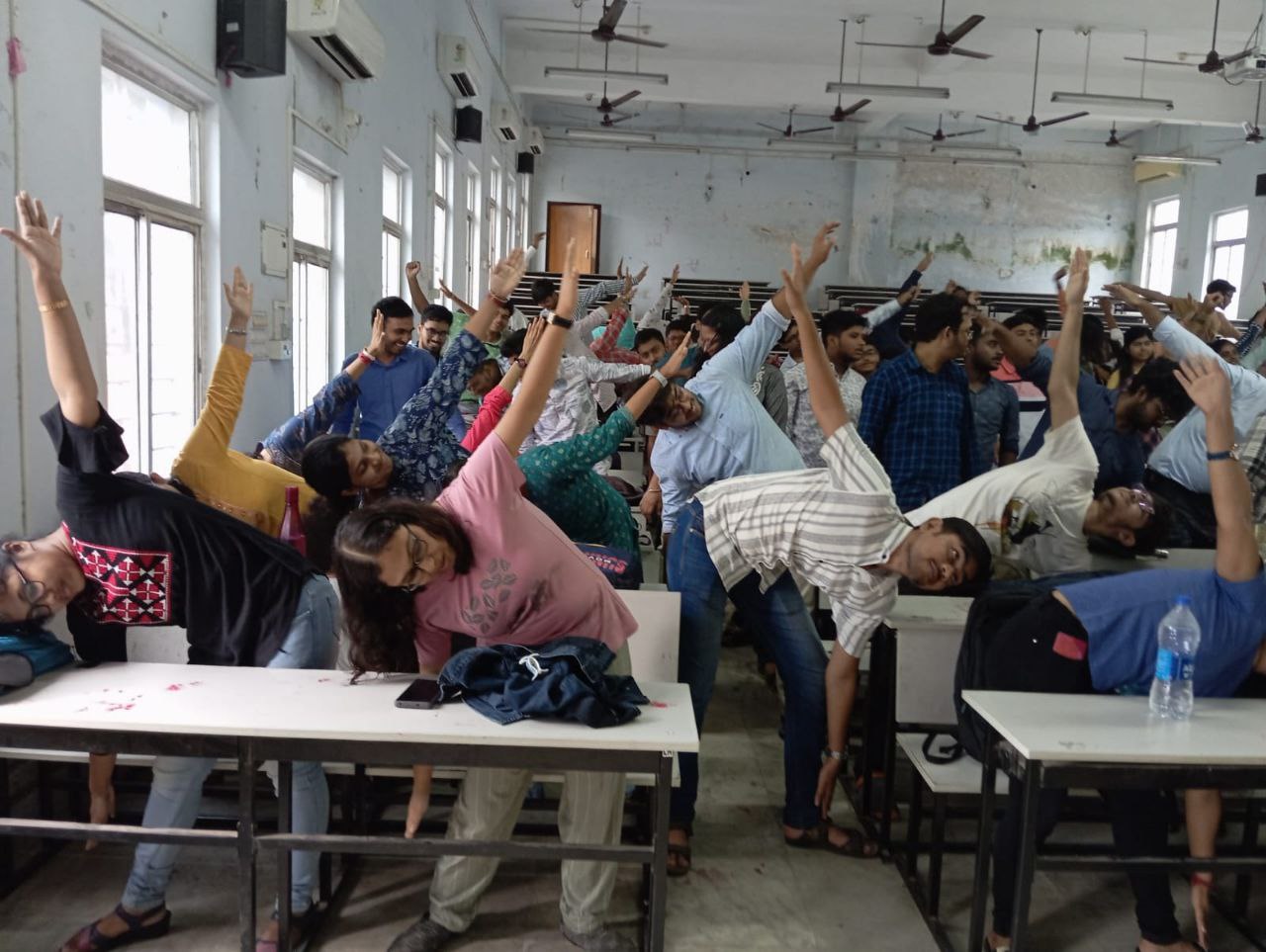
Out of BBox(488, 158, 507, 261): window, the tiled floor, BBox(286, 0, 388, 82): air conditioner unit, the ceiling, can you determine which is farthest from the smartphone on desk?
the ceiling

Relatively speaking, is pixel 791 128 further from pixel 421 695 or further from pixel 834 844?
pixel 421 695

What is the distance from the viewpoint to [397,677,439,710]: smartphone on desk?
196 cm

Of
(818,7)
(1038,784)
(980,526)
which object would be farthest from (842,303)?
(1038,784)

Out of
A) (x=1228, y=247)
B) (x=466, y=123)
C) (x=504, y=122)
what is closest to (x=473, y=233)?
(x=504, y=122)

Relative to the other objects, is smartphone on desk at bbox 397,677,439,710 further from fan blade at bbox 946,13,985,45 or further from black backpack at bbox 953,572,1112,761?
fan blade at bbox 946,13,985,45

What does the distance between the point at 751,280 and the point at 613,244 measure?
2.33m

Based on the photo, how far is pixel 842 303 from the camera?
13.0 meters

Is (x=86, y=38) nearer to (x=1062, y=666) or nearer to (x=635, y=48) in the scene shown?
(x=1062, y=666)

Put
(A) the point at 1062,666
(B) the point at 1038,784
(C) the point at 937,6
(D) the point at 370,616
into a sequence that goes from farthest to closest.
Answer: (C) the point at 937,6 → (A) the point at 1062,666 → (D) the point at 370,616 → (B) the point at 1038,784

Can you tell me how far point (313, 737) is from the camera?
6.10ft

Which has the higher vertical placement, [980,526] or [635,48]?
[635,48]

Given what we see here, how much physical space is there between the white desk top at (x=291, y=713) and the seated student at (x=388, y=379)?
201cm

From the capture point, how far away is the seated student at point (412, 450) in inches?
104

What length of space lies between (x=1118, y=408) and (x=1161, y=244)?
1324 centimetres
